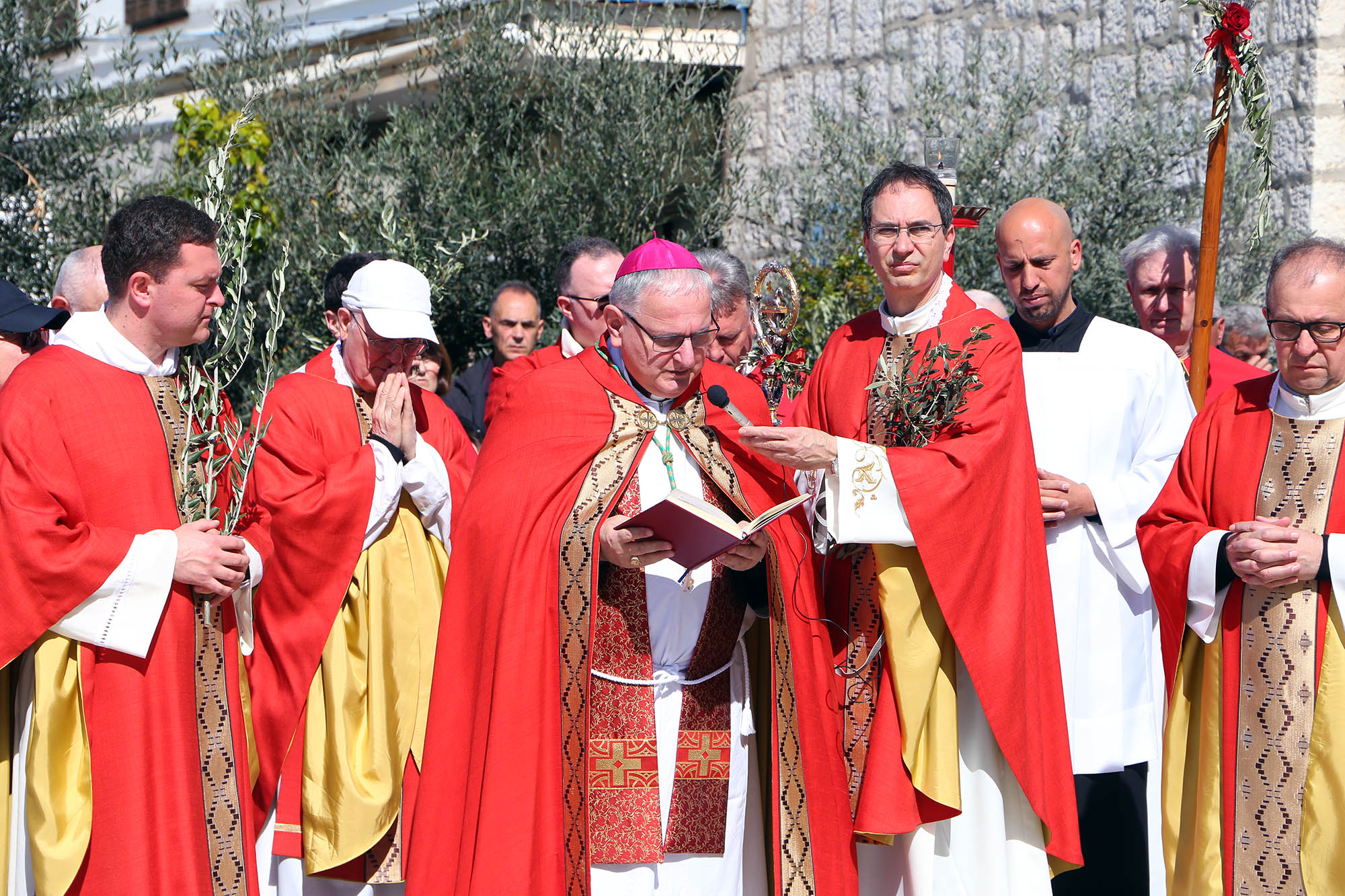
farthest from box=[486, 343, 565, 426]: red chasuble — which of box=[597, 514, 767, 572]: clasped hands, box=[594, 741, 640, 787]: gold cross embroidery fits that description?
box=[594, 741, 640, 787]: gold cross embroidery

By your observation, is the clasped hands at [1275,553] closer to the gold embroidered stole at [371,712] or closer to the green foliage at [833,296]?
the gold embroidered stole at [371,712]

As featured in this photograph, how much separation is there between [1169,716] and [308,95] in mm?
7980

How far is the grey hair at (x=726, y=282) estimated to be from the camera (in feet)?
16.7

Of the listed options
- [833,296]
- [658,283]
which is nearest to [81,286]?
[658,283]

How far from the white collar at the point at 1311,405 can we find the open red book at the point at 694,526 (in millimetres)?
1623

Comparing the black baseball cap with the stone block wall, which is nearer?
the black baseball cap

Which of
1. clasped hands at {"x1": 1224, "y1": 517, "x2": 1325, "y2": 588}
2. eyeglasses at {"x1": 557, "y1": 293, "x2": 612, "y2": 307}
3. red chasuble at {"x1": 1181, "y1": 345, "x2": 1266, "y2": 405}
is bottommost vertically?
clasped hands at {"x1": 1224, "y1": 517, "x2": 1325, "y2": 588}

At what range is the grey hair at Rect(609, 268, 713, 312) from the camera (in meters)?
3.90

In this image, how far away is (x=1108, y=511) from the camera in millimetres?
4801

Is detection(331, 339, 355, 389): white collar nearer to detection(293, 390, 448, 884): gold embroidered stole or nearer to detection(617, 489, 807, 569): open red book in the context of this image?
detection(293, 390, 448, 884): gold embroidered stole

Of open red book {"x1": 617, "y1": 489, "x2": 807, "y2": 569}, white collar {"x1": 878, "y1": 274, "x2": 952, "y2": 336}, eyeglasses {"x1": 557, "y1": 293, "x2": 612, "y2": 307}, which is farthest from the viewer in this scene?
eyeglasses {"x1": 557, "y1": 293, "x2": 612, "y2": 307}

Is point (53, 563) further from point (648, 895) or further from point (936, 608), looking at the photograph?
point (936, 608)

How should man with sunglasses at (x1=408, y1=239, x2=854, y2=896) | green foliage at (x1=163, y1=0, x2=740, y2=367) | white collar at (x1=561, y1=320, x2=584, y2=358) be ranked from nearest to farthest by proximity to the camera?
man with sunglasses at (x1=408, y1=239, x2=854, y2=896), white collar at (x1=561, y1=320, x2=584, y2=358), green foliage at (x1=163, y1=0, x2=740, y2=367)

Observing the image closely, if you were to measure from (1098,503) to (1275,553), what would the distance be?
2.97 feet
